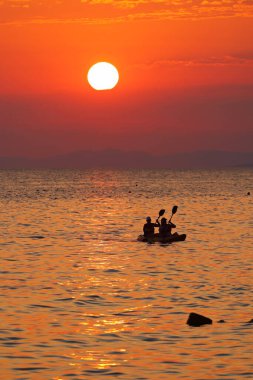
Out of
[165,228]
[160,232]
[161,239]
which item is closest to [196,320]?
[165,228]

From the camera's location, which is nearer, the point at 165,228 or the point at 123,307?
the point at 123,307

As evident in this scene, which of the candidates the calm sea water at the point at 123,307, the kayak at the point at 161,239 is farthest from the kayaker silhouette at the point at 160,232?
the calm sea water at the point at 123,307

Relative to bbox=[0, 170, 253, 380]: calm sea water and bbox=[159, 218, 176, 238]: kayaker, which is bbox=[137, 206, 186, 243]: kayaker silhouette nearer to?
bbox=[159, 218, 176, 238]: kayaker

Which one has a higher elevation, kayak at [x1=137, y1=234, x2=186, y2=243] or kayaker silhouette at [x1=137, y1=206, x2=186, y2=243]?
kayaker silhouette at [x1=137, y1=206, x2=186, y2=243]

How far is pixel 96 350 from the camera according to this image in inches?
983

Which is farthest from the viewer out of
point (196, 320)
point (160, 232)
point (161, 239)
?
point (160, 232)

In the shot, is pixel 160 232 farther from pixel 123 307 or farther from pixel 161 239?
pixel 123 307

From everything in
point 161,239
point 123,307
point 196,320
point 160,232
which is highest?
point 160,232

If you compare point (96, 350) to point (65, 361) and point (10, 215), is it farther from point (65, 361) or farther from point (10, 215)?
point (10, 215)

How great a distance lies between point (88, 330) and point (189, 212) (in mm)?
75202

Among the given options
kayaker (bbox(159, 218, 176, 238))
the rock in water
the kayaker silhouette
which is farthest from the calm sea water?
kayaker (bbox(159, 218, 176, 238))

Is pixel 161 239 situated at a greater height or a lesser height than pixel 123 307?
greater

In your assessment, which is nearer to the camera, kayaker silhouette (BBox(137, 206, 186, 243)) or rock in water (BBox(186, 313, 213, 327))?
rock in water (BBox(186, 313, 213, 327))

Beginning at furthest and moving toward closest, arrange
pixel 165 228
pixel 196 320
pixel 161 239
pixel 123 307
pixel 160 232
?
pixel 160 232 < pixel 161 239 < pixel 165 228 < pixel 123 307 < pixel 196 320
